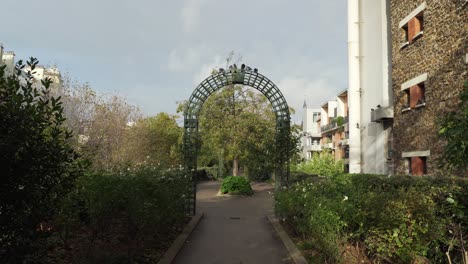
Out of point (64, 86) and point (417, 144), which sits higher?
point (64, 86)

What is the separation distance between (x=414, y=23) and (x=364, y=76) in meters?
6.71

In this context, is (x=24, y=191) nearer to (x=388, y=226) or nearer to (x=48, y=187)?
(x=48, y=187)

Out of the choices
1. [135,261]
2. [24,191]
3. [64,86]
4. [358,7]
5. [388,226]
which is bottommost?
[135,261]

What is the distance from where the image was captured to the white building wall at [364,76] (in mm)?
20828

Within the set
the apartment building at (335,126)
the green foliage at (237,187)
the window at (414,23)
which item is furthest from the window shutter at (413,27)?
the apartment building at (335,126)

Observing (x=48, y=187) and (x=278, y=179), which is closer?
(x=48, y=187)

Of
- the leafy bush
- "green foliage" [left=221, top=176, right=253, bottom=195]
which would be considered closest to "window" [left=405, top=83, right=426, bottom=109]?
"green foliage" [left=221, top=176, right=253, bottom=195]

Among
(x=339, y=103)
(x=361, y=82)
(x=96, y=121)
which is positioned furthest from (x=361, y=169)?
(x=339, y=103)

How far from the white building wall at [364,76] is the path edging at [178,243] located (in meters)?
11.4

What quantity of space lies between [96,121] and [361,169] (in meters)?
14.2

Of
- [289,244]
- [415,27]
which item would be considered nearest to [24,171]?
[289,244]

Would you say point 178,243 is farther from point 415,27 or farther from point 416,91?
point 415,27

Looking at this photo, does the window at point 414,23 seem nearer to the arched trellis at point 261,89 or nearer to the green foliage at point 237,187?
the arched trellis at point 261,89

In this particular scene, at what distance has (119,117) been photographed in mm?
25172
